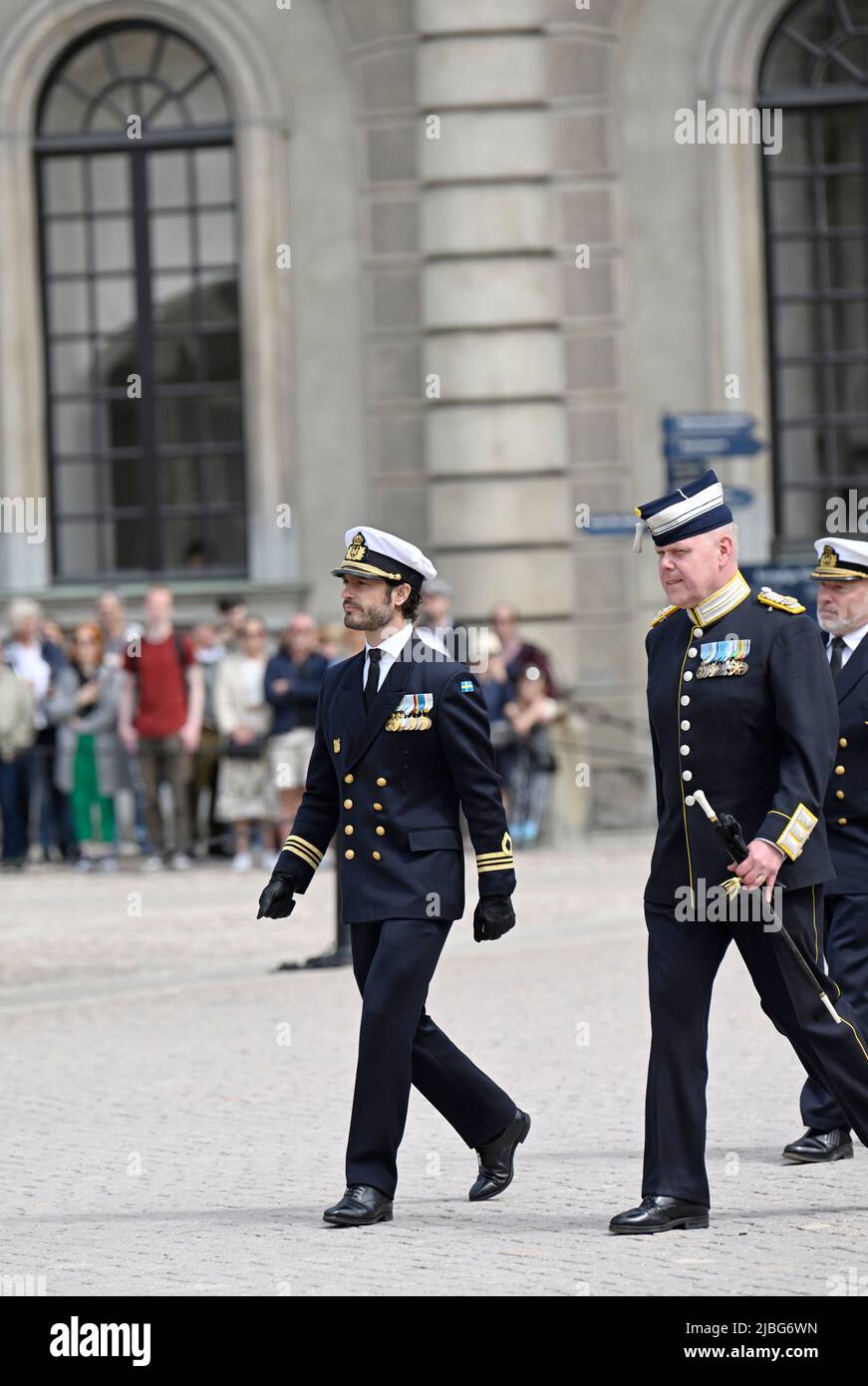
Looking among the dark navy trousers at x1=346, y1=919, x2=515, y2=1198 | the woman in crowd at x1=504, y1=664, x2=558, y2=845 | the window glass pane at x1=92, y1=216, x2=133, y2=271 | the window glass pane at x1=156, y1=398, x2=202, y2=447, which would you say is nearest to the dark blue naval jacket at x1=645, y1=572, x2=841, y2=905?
the dark navy trousers at x1=346, y1=919, x2=515, y2=1198

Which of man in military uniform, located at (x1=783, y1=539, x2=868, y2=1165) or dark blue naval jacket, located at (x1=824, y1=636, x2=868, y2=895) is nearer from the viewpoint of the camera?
man in military uniform, located at (x1=783, y1=539, x2=868, y2=1165)

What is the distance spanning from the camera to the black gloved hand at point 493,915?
7082 millimetres

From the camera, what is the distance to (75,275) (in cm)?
2133

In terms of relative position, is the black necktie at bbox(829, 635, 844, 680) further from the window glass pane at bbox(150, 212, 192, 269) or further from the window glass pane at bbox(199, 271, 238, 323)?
the window glass pane at bbox(150, 212, 192, 269)

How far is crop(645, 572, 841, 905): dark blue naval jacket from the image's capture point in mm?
6742

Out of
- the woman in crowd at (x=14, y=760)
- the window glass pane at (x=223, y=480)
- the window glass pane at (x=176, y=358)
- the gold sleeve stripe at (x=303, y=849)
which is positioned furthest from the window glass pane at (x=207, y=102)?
the gold sleeve stripe at (x=303, y=849)

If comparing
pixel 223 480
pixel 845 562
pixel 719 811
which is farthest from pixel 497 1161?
pixel 223 480

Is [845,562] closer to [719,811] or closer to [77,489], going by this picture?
[719,811]

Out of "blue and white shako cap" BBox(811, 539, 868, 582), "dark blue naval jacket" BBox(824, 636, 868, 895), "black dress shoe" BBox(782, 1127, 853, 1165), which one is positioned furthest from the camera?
"blue and white shako cap" BBox(811, 539, 868, 582)

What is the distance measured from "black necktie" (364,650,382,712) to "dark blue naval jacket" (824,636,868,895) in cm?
158

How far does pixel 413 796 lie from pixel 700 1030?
108 cm

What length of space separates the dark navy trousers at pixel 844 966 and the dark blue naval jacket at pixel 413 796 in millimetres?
1348

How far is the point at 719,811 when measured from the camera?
270 inches
